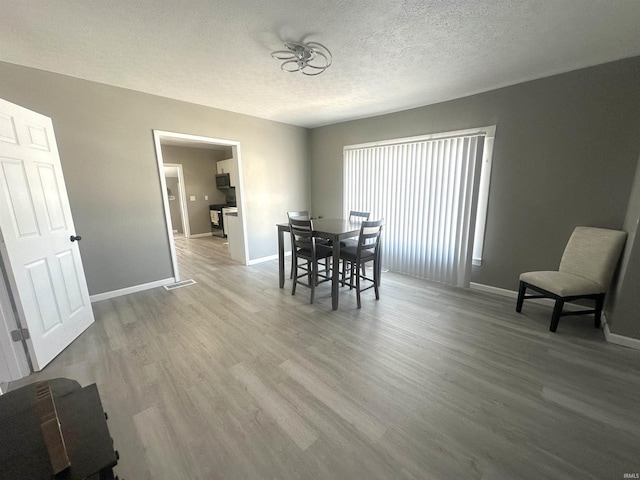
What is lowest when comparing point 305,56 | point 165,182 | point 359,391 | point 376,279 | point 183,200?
point 359,391

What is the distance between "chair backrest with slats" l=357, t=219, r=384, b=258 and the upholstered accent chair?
1.60 meters

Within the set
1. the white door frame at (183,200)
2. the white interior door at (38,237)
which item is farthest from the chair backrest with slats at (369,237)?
the white door frame at (183,200)

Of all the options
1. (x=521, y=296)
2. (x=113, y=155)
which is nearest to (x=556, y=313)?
(x=521, y=296)

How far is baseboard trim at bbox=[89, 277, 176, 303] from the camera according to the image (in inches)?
122

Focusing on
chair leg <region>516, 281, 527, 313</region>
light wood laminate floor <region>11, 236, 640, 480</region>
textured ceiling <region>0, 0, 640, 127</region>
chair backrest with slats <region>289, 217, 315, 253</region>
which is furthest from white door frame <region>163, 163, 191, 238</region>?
chair leg <region>516, 281, 527, 313</region>

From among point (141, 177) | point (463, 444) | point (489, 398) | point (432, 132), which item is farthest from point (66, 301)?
point (432, 132)

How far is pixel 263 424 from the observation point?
1.51 m

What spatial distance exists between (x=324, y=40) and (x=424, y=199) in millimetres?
2436

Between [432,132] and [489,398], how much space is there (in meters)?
3.18

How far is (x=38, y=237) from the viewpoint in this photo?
2.09 m

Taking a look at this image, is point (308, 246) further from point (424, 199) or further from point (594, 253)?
point (594, 253)

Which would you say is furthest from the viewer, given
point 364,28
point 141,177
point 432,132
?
point 432,132

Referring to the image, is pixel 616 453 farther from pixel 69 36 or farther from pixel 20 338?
pixel 69 36

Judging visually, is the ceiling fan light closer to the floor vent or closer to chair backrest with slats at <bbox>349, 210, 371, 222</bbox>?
chair backrest with slats at <bbox>349, 210, 371, 222</bbox>
